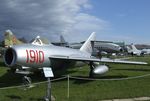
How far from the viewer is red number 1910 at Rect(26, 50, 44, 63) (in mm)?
16297

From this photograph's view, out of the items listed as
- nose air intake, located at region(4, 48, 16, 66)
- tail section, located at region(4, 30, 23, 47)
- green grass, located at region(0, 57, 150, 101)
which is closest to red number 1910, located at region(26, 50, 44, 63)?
nose air intake, located at region(4, 48, 16, 66)

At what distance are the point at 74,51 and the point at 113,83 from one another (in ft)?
17.1

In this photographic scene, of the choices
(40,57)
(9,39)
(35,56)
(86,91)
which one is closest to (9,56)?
(35,56)

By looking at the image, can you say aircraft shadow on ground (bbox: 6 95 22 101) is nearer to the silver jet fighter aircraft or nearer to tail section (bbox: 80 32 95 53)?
A: the silver jet fighter aircraft

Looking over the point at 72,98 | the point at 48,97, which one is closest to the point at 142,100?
the point at 72,98

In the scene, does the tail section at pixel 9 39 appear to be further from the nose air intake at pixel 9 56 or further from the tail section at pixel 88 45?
the nose air intake at pixel 9 56

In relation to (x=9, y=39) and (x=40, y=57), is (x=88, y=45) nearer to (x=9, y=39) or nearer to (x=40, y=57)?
(x=40, y=57)

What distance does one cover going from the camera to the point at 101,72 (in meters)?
18.8

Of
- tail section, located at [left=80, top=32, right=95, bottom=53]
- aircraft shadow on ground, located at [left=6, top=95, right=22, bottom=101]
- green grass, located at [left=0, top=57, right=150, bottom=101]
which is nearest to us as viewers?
aircraft shadow on ground, located at [left=6, top=95, right=22, bottom=101]

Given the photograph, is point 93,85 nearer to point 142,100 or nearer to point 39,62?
point 39,62

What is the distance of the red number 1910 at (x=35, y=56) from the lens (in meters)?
16.3

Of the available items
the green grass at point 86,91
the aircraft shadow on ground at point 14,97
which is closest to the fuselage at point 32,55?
the green grass at point 86,91

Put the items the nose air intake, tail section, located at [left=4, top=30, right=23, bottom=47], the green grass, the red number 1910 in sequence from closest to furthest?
the green grass
the nose air intake
the red number 1910
tail section, located at [left=4, top=30, right=23, bottom=47]

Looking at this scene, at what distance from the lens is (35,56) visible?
16734 millimetres
